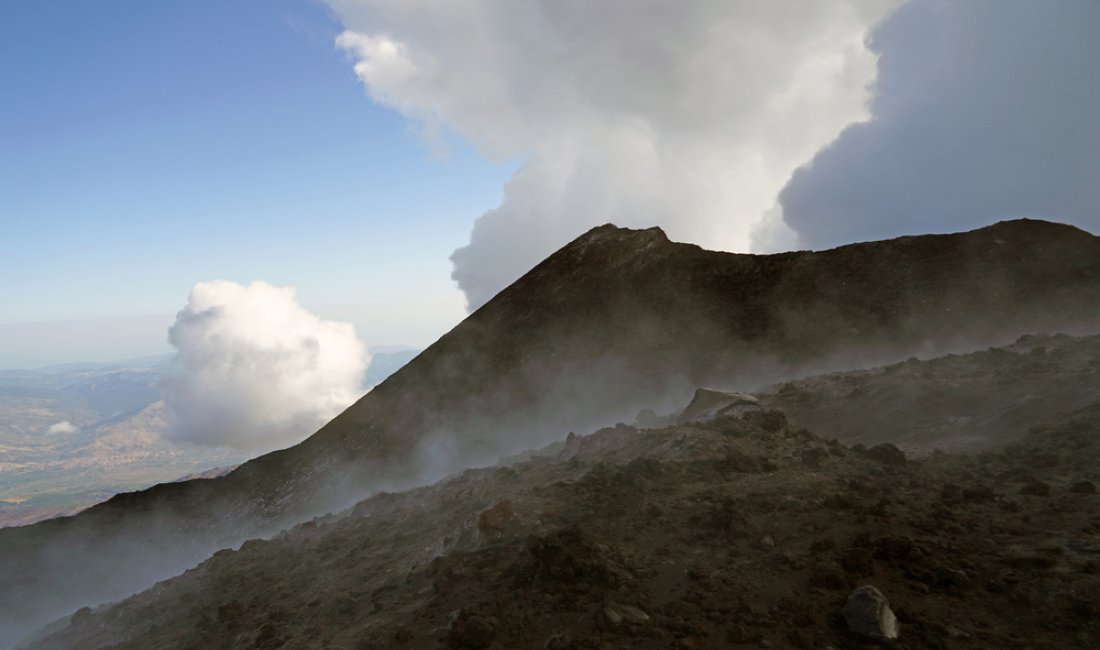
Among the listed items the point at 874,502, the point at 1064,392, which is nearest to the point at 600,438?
the point at 874,502

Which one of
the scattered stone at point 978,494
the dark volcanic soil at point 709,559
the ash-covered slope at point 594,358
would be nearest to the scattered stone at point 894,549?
the dark volcanic soil at point 709,559

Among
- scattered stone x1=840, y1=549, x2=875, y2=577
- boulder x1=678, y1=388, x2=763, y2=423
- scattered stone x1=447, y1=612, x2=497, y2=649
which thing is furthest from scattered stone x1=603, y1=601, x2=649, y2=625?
boulder x1=678, y1=388, x2=763, y2=423

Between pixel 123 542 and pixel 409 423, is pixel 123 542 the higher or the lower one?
the lower one

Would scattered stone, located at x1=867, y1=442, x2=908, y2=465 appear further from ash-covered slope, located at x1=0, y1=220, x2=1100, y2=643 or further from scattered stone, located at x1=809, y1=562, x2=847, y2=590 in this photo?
ash-covered slope, located at x1=0, y1=220, x2=1100, y2=643

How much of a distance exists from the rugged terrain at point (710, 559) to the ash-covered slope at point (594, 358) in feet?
51.8

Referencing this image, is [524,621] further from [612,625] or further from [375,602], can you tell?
[375,602]

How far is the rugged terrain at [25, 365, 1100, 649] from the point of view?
21.2 feet

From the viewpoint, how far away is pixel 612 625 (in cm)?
668

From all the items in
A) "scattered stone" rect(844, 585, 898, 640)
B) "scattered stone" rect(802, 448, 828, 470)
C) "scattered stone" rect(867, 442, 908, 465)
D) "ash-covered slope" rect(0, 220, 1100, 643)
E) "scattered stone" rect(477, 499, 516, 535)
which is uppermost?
"ash-covered slope" rect(0, 220, 1100, 643)

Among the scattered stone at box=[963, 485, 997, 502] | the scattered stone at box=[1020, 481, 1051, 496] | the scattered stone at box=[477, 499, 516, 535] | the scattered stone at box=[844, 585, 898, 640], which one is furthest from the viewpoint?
the scattered stone at box=[477, 499, 516, 535]

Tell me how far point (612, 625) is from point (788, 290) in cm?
2844

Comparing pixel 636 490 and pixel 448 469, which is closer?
pixel 636 490

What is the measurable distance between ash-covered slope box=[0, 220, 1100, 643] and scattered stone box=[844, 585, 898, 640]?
21843mm

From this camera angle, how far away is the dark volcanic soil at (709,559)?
648 centimetres
